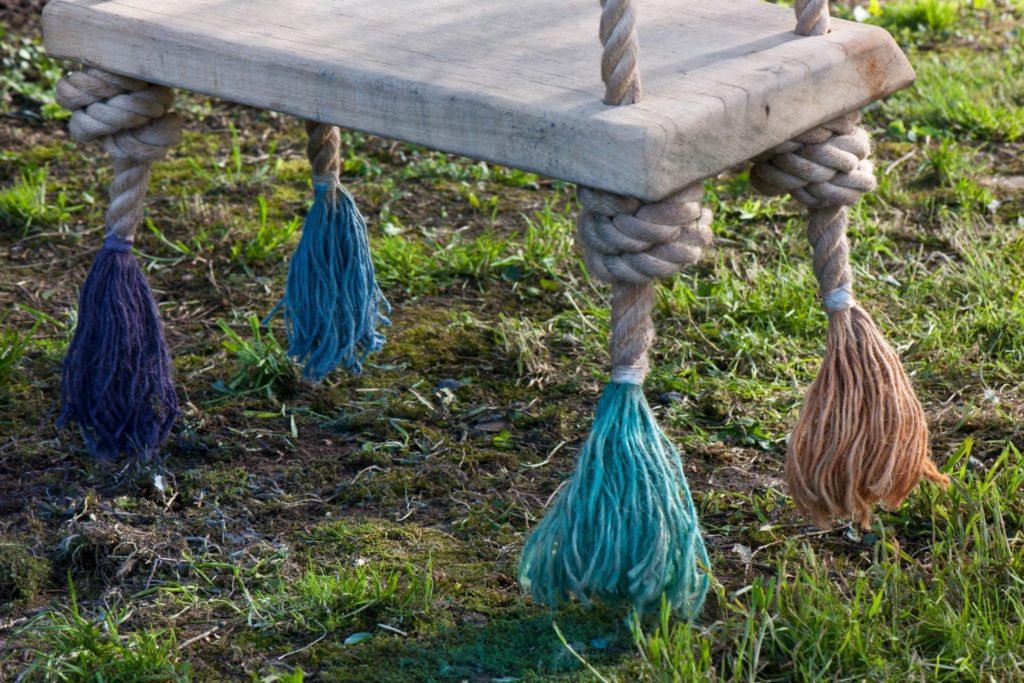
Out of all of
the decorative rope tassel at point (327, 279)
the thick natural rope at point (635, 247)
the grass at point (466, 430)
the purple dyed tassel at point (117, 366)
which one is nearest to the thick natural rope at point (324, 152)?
the decorative rope tassel at point (327, 279)

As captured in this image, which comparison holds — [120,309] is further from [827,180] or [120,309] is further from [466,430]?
[827,180]

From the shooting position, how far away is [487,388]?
9.20 feet

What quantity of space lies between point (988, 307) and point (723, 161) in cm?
127

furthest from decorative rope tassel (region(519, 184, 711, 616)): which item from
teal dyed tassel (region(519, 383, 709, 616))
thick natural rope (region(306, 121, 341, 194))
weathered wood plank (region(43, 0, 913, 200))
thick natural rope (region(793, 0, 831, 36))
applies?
thick natural rope (region(306, 121, 341, 194))

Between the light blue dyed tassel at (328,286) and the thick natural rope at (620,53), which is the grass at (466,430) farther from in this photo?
the thick natural rope at (620,53)

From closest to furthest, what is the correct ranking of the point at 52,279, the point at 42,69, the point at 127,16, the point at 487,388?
the point at 127,16 < the point at 487,388 < the point at 52,279 < the point at 42,69

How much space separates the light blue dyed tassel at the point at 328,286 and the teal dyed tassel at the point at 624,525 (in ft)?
2.96

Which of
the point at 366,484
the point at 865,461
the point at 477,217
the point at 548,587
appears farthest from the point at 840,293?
the point at 477,217

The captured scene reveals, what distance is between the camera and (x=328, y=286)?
9.03 feet

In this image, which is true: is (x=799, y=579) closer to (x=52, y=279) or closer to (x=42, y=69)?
(x=52, y=279)

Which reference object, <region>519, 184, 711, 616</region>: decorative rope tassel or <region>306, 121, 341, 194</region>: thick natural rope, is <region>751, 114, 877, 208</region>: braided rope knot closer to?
<region>519, 184, 711, 616</region>: decorative rope tassel

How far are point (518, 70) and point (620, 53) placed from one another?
0.23 m

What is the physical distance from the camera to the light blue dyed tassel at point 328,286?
2738 mm

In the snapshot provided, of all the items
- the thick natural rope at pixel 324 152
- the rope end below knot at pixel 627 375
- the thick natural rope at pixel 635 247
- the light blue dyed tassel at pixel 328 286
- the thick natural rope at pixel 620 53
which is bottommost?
the light blue dyed tassel at pixel 328 286
